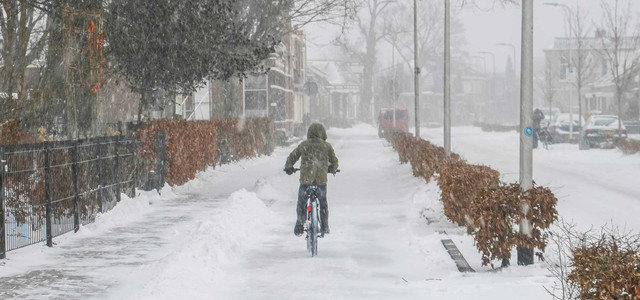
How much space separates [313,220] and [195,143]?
10.9 metres

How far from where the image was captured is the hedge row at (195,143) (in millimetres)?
19438

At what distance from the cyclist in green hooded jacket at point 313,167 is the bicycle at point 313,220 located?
7 cm

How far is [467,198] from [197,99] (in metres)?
37.8

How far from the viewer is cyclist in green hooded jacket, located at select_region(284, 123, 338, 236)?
12477 mm

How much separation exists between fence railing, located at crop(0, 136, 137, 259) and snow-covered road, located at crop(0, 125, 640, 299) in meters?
0.25

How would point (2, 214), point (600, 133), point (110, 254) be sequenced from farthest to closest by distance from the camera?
point (600, 133) < point (110, 254) < point (2, 214)

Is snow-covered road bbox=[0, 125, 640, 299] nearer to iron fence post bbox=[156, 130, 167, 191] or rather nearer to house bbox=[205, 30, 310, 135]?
iron fence post bbox=[156, 130, 167, 191]

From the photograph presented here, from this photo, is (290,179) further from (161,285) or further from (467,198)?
(161,285)

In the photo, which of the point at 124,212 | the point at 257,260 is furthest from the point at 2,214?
the point at 124,212

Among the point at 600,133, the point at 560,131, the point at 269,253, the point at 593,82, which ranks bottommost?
the point at 269,253

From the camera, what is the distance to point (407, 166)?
2861 centimetres

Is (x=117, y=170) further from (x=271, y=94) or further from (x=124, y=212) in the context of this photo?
(x=271, y=94)

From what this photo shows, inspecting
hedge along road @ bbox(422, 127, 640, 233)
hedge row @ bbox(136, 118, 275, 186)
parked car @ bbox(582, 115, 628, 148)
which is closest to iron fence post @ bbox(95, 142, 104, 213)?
hedge row @ bbox(136, 118, 275, 186)

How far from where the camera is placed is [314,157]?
1252cm
